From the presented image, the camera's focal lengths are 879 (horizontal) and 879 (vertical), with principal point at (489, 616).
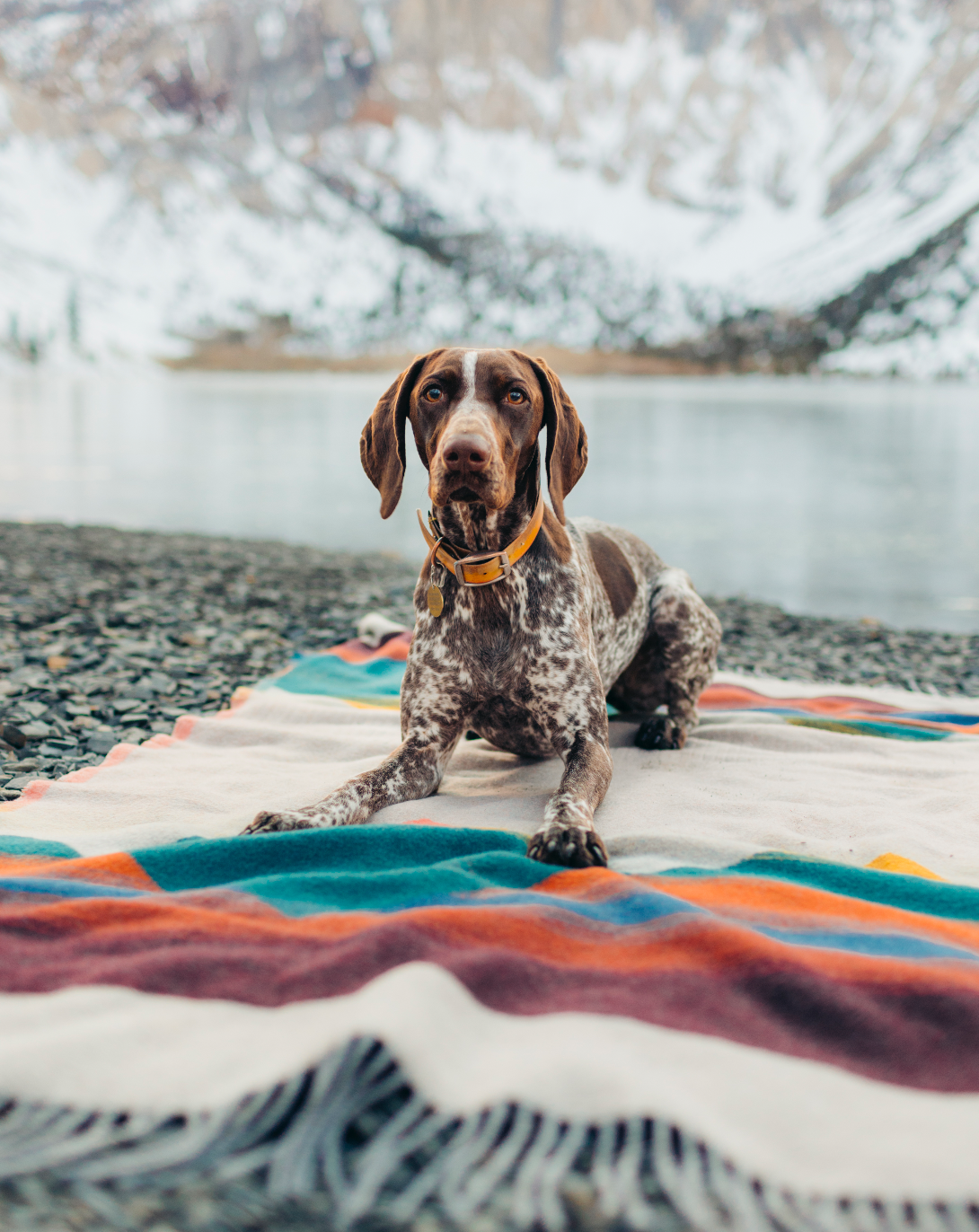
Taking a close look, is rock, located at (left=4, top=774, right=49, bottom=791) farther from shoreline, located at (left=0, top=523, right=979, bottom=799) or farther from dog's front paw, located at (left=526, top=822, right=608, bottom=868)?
dog's front paw, located at (left=526, top=822, right=608, bottom=868)

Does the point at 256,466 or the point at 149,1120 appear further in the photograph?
the point at 256,466

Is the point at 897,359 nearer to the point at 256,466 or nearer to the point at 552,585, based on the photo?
the point at 256,466

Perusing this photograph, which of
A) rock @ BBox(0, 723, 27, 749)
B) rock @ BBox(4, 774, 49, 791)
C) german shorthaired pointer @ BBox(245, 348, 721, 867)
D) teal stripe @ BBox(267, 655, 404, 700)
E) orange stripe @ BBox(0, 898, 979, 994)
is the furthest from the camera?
teal stripe @ BBox(267, 655, 404, 700)

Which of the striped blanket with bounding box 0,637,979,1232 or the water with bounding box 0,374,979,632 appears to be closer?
the striped blanket with bounding box 0,637,979,1232

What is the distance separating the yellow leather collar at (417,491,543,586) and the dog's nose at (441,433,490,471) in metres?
0.43

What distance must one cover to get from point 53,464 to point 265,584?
18.9 metres

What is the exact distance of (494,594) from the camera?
3.61 m

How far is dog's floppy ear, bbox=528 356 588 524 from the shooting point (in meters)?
3.60

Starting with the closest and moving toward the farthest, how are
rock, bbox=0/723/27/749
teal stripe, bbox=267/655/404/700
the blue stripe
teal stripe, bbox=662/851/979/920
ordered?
1. the blue stripe
2. teal stripe, bbox=662/851/979/920
3. rock, bbox=0/723/27/749
4. teal stripe, bbox=267/655/404/700

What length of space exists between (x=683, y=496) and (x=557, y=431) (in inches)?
816

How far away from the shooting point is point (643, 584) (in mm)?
4895

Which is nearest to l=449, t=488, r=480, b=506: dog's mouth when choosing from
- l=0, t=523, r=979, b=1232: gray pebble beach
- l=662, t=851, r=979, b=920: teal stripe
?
l=662, t=851, r=979, b=920: teal stripe

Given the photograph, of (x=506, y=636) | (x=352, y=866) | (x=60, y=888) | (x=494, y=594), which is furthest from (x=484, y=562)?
(x=60, y=888)

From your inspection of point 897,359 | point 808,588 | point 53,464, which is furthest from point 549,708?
point 897,359
